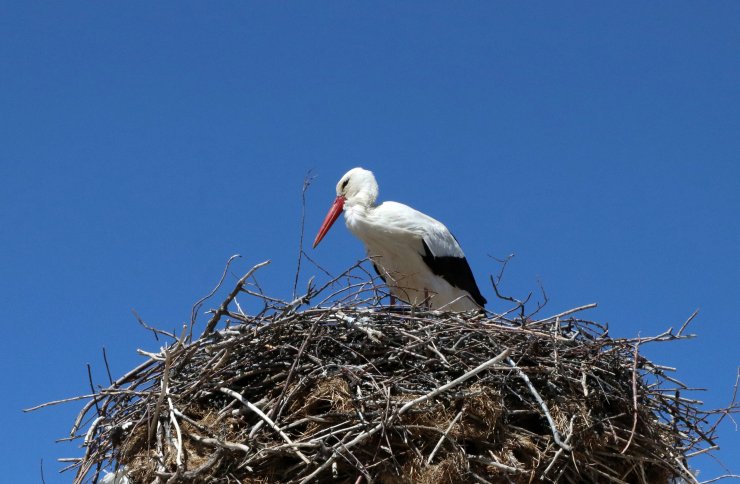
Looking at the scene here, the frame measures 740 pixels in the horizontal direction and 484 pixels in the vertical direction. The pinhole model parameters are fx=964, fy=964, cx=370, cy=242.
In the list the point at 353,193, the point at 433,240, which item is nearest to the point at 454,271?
the point at 433,240

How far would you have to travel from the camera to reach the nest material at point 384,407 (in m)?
3.78

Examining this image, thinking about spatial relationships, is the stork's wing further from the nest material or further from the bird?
the nest material

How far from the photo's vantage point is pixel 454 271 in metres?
7.05

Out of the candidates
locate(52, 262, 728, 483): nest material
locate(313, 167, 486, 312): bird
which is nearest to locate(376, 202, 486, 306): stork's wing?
locate(313, 167, 486, 312): bird

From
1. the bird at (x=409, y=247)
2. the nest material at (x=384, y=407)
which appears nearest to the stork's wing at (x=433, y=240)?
the bird at (x=409, y=247)

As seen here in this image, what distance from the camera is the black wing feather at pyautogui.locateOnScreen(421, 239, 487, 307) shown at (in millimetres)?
6883

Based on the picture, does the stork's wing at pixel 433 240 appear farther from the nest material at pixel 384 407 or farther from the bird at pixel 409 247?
the nest material at pixel 384 407

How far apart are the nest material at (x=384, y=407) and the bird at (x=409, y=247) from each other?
227 cm

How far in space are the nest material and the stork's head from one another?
101 inches

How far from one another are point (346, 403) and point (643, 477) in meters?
1.29

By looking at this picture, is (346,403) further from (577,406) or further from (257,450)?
(577,406)

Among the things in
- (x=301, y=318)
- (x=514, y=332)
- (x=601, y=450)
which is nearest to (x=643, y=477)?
(x=601, y=450)

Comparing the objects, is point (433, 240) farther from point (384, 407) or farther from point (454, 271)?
point (384, 407)

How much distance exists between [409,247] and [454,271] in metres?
0.43
